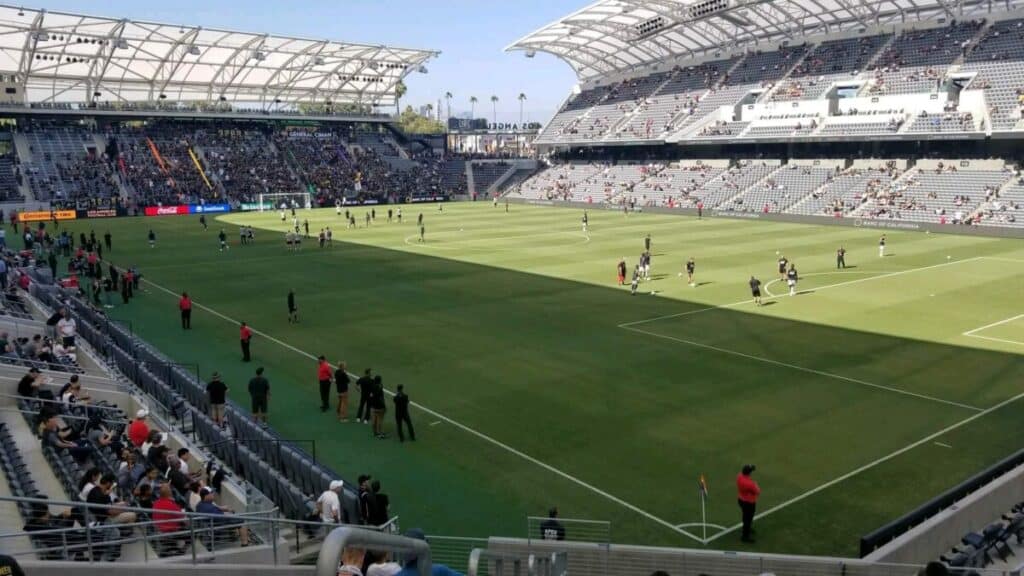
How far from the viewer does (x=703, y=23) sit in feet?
277

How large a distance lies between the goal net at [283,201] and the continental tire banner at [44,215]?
56.3 ft

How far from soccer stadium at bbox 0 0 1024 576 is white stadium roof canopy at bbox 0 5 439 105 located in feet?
1.56

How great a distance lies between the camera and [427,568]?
5.94 metres

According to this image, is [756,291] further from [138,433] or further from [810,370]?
[138,433]

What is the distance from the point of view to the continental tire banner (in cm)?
6856

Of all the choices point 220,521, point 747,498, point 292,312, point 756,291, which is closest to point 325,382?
point 220,521

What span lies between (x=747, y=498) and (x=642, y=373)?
9093 mm

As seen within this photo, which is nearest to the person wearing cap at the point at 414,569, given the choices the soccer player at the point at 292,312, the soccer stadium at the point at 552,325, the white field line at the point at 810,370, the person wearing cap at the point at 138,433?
the soccer stadium at the point at 552,325

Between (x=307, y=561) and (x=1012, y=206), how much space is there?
58.2 metres

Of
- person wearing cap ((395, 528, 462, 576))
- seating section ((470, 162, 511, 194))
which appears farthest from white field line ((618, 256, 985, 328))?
seating section ((470, 162, 511, 194))

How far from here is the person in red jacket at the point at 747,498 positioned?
41.4ft

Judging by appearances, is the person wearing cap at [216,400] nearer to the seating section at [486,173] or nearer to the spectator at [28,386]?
the spectator at [28,386]

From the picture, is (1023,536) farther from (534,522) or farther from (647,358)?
(647,358)

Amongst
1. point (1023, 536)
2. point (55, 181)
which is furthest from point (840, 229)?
point (55, 181)
